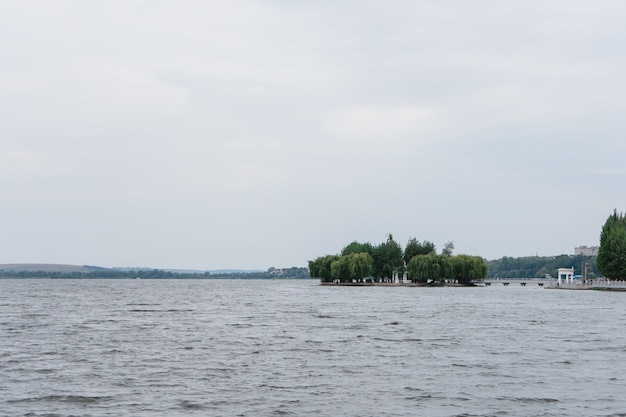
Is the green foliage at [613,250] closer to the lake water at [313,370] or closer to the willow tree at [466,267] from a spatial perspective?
the willow tree at [466,267]

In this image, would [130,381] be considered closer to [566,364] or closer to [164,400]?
[164,400]

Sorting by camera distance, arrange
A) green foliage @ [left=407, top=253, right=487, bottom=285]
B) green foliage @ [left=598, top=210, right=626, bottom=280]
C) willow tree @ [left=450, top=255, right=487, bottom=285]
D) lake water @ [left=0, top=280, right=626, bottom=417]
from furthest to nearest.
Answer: willow tree @ [left=450, top=255, right=487, bottom=285] → green foliage @ [left=407, top=253, right=487, bottom=285] → green foliage @ [left=598, top=210, right=626, bottom=280] → lake water @ [left=0, top=280, right=626, bottom=417]

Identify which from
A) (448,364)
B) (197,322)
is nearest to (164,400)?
Answer: (448,364)

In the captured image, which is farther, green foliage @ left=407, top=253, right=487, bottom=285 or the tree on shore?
the tree on shore

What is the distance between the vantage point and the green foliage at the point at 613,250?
15425 centimetres

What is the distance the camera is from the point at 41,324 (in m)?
60.5

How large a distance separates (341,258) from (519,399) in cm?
16791

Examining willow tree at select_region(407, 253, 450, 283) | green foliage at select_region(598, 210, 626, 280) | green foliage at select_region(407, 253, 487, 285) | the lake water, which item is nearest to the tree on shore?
green foliage at select_region(407, 253, 487, 285)

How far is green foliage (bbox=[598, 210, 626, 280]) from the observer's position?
506 feet

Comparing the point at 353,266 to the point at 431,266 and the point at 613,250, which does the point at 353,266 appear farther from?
the point at 613,250

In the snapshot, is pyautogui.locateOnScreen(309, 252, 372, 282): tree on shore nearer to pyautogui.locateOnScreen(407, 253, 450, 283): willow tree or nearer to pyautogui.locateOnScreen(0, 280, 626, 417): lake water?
pyautogui.locateOnScreen(407, 253, 450, 283): willow tree

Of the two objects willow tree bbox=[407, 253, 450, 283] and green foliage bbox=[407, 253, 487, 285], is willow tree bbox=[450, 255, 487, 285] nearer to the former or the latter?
green foliage bbox=[407, 253, 487, 285]

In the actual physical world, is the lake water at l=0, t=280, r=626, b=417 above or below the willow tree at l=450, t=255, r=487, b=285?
below

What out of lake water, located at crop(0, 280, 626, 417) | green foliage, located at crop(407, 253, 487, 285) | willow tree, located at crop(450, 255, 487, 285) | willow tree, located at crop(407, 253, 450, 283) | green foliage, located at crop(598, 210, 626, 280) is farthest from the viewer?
willow tree, located at crop(450, 255, 487, 285)
